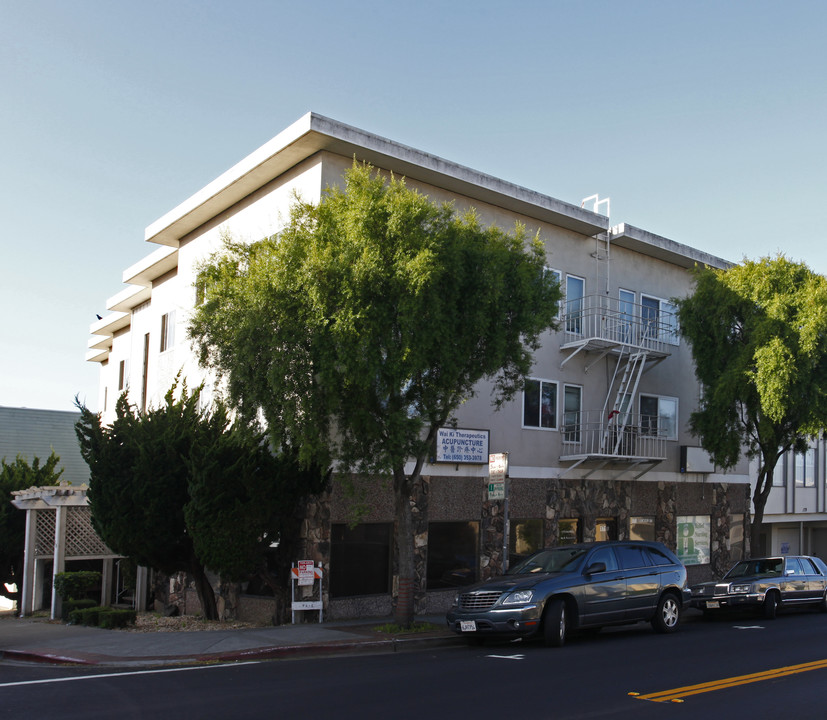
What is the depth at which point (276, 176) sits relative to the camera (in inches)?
753

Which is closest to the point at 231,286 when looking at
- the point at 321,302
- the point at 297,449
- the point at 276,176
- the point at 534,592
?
the point at 321,302

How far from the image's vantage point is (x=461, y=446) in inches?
765

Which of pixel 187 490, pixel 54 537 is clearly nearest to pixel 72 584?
pixel 54 537

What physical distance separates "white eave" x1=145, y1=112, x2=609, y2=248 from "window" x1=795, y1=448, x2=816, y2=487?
1407 cm

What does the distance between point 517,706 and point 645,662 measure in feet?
12.0

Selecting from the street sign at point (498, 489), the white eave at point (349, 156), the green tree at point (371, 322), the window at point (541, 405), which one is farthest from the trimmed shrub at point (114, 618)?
the window at point (541, 405)

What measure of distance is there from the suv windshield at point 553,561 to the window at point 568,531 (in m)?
7.24

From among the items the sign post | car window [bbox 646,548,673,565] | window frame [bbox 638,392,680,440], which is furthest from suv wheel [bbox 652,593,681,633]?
window frame [bbox 638,392,680,440]

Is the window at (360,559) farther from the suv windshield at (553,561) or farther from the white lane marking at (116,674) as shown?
the white lane marking at (116,674)

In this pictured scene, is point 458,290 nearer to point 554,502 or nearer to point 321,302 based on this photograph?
point 321,302

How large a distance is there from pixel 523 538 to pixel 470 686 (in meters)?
11.3

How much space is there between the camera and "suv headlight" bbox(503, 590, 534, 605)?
1294cm

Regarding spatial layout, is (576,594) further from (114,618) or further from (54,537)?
(54,537)

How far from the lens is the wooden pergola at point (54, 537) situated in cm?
1914
